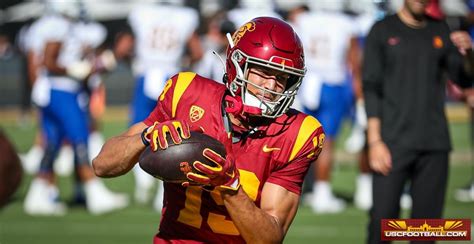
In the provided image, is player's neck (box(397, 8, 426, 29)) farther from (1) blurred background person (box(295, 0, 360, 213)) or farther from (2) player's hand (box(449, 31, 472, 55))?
(1) blurred background person (box(295, 0, 360, 213))

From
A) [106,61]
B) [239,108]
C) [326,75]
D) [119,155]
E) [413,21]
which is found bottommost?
[106,61]

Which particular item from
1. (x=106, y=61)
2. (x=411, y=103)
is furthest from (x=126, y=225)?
(x=411, y=103)

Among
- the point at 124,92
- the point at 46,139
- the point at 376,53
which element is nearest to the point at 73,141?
the point at 46,139

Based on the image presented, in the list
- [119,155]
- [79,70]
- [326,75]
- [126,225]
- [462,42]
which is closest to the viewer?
[119,155]

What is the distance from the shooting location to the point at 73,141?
29.7ft

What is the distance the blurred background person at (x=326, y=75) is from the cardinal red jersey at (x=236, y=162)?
199 inches

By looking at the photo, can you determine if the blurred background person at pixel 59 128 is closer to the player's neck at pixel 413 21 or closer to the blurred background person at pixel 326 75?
the blurred background person at pixel 326 75

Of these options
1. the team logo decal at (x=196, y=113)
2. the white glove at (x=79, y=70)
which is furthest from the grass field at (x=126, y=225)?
the team logo decal at (x=196, y=113)

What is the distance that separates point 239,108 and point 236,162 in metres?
0.24

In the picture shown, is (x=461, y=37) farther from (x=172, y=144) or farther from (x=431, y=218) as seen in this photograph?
(x=172, y=144)

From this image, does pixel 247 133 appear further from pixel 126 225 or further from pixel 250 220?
pixel 126 225

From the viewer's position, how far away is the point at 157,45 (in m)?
9.64

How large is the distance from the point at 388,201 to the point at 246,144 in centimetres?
172

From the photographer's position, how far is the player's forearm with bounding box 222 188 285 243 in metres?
3.71
